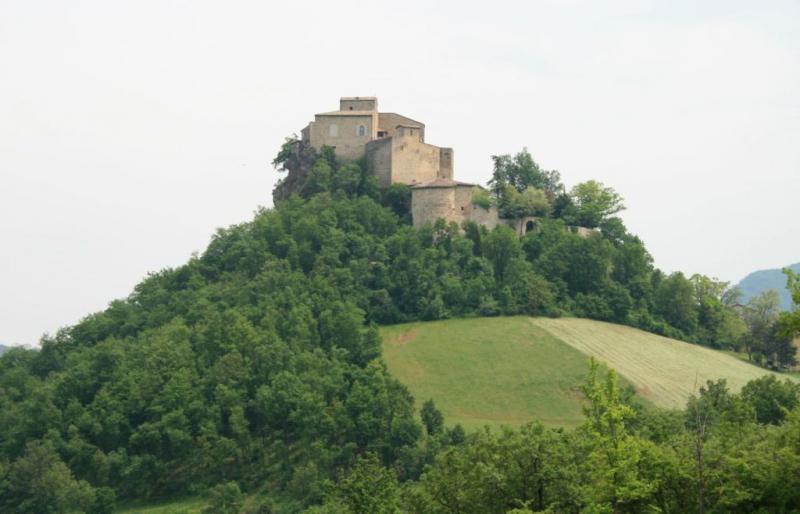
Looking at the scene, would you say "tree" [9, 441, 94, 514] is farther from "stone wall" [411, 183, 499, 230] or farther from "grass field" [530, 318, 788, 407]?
"grass field" [530, 318, 788, 407]

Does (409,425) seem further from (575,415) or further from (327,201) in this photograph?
(327,201)

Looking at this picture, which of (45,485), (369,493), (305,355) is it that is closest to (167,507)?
(45,485)

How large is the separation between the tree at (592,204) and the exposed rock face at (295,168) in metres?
22.6

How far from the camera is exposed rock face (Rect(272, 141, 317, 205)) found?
4218 inches

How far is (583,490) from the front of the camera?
40.3m

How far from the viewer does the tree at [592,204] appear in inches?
4264

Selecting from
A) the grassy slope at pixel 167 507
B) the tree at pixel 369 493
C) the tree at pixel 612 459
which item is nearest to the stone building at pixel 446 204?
the grassy slope at pixel 167 507

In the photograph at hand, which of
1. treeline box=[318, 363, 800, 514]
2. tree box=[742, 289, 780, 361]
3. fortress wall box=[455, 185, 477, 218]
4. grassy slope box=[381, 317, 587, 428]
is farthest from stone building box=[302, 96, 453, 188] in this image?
treeline box=[318, 363, 800, 514]

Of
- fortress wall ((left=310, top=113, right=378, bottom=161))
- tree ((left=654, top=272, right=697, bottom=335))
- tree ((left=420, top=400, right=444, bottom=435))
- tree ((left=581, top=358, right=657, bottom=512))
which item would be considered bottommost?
tree ((left=420, top=400, right=444, bottom=435))

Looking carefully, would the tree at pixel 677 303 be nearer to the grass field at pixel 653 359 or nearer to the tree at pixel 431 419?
the grass field at pixel 653 359

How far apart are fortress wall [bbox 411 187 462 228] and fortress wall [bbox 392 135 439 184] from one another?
2.78m

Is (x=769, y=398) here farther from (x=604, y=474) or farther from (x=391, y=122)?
(x=391, y=122)

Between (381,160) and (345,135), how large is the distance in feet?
13.2

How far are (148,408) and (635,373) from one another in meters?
34.0
